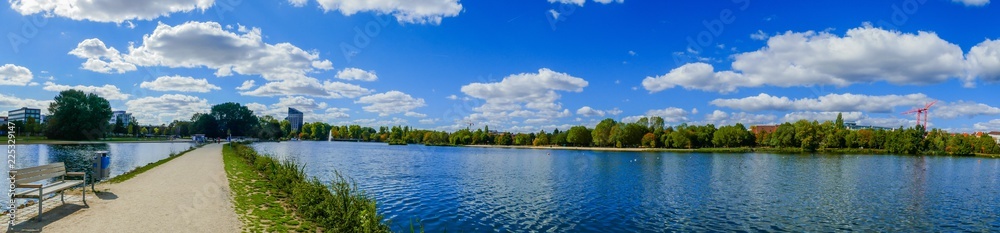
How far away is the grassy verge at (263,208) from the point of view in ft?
44.0

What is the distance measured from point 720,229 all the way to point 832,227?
5095 millimetres

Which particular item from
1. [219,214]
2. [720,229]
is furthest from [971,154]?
[219,214]

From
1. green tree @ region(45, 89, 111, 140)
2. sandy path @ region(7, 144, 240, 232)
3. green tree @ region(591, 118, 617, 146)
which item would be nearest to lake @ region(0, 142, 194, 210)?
sandy path @ region(7, 144, 240, 232)

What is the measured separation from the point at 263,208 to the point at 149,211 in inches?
118

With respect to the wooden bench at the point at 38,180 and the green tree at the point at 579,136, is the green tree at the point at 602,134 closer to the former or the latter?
the green tree at the point at 579,136

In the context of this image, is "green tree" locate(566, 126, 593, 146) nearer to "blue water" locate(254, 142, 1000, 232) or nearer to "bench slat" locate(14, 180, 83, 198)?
"blue water" locate(254, 142, 1000, 232)

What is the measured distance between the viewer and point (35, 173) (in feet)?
44.9

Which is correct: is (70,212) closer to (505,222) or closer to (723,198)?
(505,222)

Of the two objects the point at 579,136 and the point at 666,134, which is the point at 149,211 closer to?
the point at 666,134

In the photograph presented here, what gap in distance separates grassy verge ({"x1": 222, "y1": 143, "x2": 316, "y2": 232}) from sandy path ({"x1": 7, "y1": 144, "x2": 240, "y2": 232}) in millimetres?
348

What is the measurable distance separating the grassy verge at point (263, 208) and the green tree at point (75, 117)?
108m

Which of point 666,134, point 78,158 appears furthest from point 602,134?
point 78,158

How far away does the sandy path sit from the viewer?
1232 cm

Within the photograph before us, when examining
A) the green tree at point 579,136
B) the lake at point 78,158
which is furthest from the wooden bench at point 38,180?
the green tree at point 579,136
